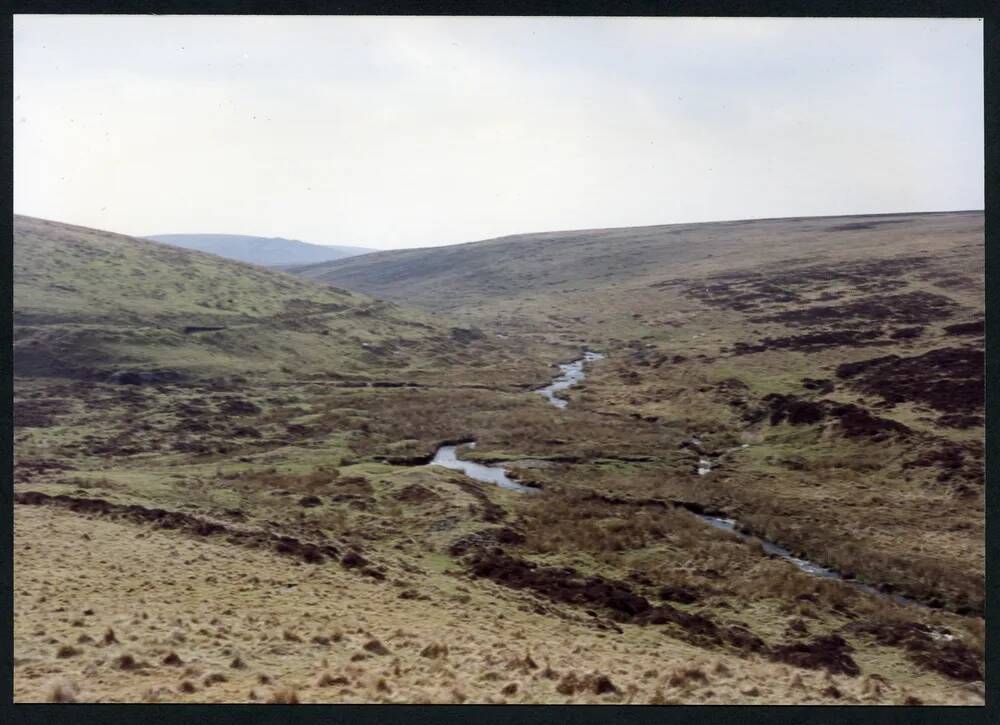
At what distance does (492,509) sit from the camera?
111 feet

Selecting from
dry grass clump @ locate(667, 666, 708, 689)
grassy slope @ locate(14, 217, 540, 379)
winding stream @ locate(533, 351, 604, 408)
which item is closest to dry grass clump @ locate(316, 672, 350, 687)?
dry grass clump @ locate(667, 666, 708, 689)

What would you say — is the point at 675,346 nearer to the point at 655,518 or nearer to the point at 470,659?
the point at 655,518

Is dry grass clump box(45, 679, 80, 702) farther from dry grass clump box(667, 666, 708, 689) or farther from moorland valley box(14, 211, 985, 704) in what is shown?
dry grass clump box(667, 666, 708, 689)

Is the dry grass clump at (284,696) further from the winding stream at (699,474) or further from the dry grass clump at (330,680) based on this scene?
the winding stream at (699,474)

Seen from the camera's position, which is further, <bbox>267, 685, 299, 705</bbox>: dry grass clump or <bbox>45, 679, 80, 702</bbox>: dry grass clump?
<bbox>267, 685, 299, 705</bbox>: dry grass clump

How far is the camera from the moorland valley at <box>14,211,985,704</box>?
1555 cm

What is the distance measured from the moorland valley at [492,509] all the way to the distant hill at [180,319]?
57cm

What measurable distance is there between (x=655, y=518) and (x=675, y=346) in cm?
5900

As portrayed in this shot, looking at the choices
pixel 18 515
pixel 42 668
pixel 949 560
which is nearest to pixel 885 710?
pixel 42 668

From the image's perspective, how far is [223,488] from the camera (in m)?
34.8

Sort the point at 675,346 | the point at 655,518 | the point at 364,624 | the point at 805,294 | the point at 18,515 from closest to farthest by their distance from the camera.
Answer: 1. the point at 364,624
2. the point at 18,515
3. the point at 655,518
4. the point at 675,346
5. the point at 805,294

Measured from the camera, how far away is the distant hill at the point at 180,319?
2670 inches

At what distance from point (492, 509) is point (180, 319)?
66475mm

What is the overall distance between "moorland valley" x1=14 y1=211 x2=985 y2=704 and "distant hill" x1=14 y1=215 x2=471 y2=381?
0.57 m
